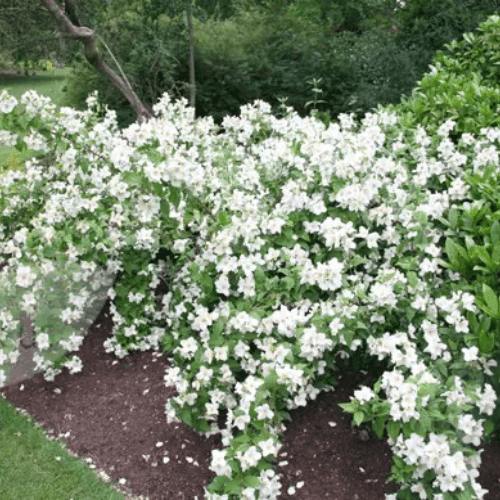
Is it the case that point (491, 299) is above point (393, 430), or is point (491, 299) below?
above

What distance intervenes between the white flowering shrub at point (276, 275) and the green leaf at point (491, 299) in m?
0.09

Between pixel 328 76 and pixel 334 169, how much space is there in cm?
590

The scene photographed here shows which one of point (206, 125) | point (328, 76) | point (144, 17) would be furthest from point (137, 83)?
point (206, 125)

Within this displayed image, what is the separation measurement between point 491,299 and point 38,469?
2.20 meters

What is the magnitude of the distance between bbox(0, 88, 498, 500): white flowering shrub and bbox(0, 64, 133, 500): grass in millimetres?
390

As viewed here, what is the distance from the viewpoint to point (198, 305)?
3.22 m

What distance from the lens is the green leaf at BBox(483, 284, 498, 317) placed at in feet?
8.16

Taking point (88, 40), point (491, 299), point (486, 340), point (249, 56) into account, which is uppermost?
point (491, 299)

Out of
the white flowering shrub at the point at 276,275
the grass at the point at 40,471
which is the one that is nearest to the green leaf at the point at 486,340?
the white flowering shrub at the point at 276,275

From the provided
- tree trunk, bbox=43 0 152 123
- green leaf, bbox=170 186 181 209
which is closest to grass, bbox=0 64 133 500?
green leaf, bbox=170 186 181 209

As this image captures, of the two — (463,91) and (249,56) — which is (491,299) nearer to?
(463,91)

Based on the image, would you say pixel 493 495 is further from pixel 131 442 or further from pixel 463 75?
pixel 463 75

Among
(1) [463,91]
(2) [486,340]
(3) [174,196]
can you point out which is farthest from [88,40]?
(2) [486,340]

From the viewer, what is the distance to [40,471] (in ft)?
10.6
